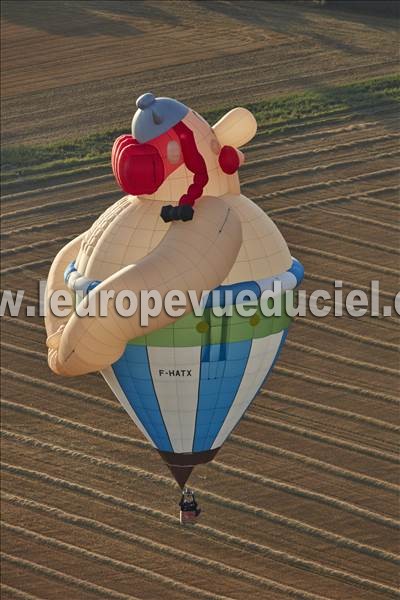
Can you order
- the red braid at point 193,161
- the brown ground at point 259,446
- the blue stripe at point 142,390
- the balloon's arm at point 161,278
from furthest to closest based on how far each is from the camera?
the brown ground at point 259,446
the blue stripe at point 142,390
the red braid at point 193,161
the balloon's arm at point 161,278

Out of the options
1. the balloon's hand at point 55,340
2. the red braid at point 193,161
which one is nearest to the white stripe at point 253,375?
the red braid at point 193,161

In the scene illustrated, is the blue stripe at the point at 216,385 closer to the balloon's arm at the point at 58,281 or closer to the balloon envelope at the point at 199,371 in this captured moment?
the balloon envelope at the point at 199,371

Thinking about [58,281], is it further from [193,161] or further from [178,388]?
[193,161]

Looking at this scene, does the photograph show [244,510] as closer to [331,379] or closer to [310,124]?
[331,379]

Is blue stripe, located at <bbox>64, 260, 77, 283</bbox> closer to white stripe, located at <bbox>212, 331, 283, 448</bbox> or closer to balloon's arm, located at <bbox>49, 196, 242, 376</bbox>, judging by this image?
balloon's arm, located at <bbox>49, 196, 242, 376</bbox>

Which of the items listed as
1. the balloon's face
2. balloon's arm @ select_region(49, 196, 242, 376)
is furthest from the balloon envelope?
the balloon's face

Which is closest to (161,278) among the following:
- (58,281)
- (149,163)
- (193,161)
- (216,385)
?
(149,163)
